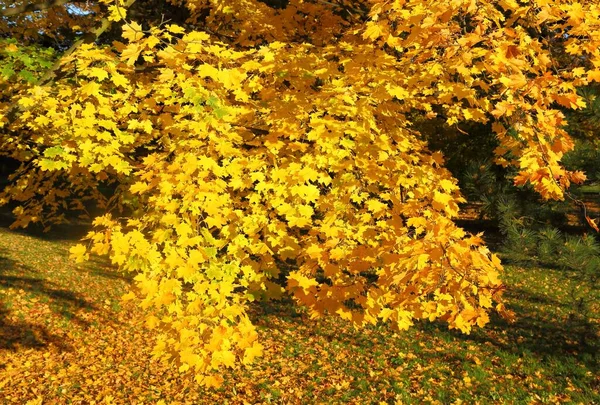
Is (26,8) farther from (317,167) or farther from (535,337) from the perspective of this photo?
(535,337)

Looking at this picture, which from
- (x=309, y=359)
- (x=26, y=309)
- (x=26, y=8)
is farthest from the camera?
(x=26, y=309)

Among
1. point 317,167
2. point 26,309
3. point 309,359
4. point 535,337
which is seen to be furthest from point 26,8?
point 535,337

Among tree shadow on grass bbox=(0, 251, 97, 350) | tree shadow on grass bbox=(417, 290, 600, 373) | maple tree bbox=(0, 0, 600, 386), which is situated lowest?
tree shadow on grass bbox=(0, 251, 97, 350)

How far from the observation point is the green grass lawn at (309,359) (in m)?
6.29

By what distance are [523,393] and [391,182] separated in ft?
12.9

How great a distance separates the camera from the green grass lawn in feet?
20.6

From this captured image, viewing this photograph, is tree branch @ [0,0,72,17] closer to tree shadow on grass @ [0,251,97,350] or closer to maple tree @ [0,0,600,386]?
maple tree @ [0,0,600,386]

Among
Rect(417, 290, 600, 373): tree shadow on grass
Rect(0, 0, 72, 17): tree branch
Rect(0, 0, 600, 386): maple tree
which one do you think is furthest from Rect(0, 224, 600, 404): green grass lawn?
Rect(0, 0, 72, 17): tree branch

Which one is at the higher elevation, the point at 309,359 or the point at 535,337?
the point at 535,337

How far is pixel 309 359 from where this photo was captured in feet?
25.2

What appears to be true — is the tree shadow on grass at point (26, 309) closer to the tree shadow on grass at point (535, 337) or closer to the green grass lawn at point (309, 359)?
the green grass lawn at point (309, 359)

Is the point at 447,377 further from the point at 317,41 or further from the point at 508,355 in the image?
the point at 317,41

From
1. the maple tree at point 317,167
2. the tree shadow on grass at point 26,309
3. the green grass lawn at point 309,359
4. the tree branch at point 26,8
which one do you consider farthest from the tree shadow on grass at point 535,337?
the tree branch at point 26,8

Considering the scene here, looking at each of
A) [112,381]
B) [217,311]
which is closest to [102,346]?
[112,381]
